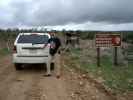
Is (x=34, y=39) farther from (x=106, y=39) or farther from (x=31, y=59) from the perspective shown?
(x=106, y=39)

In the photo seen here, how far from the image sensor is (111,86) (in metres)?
12.2

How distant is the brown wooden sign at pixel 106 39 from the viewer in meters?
18.2

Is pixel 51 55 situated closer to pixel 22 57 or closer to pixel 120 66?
pixel 22 57

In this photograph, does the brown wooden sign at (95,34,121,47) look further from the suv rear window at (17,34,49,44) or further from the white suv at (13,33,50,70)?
the white suv at (13,33,50,70)

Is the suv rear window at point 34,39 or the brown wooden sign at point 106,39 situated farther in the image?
the brown wooden sign at point 106,39

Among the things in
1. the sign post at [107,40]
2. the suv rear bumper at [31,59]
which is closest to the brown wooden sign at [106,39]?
the sign post at [107,40]

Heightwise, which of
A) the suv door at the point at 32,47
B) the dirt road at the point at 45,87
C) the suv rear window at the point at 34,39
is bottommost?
the dirt road at the point at 45,87

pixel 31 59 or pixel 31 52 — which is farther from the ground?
pixel 31 52

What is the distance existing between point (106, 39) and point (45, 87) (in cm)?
678

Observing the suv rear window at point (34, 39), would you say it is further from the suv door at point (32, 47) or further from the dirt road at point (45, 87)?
the dirt road at point (45, 87)

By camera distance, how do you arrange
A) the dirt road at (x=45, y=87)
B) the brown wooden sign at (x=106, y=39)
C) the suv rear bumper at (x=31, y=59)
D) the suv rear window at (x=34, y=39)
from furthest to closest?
the brown wooden sign at (x=106, y=39) → the suv rear window at (x=34, y=39) → the suv rear bumper at (x=31, y=59) → the dirt road at (x=45, y=87)

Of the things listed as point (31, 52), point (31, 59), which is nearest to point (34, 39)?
point (31, 52)

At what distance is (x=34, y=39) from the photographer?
16750 millimetres

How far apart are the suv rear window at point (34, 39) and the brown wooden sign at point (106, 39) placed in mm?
2866
